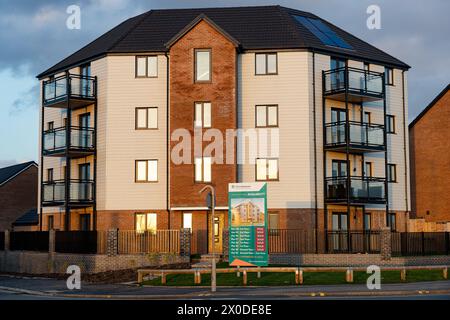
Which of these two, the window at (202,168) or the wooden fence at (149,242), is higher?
the window at (202,168)

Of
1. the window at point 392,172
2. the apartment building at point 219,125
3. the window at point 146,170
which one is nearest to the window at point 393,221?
the apartment building at point 219,125

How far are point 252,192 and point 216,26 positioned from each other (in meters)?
15.8

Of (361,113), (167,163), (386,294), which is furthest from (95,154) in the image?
(386,294)

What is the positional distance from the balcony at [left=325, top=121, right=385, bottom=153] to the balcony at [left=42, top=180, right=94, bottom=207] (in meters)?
13.7

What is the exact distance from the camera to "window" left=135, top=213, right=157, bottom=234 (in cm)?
4128

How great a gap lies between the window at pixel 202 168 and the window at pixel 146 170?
268 centimetres

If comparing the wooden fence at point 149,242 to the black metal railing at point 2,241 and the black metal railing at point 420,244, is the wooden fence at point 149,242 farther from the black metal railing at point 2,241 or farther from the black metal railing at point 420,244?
the black metal railing at point 420,244

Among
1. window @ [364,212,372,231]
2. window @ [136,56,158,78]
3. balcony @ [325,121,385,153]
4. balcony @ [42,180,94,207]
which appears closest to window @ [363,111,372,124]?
balcony @ [325,121,385,153]

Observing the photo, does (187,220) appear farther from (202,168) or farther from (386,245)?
(386,245)

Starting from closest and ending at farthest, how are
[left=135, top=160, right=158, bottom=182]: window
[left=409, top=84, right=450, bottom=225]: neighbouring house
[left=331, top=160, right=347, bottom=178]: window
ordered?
[left=135, top=160, right=158, bottom=182]: window → [left=331, top=160, right=347, bottom=178]: window → [left=409, top=84, right=450, bottom=225]: neighbouring house

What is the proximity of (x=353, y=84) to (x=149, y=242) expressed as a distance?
14.7 metres

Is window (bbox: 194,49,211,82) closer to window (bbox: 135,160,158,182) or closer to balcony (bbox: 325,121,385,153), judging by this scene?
window (bbox: 135,160,158,182)

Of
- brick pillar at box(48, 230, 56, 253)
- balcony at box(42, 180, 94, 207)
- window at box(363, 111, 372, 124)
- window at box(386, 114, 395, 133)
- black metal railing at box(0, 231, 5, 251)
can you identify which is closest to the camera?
brick pillar at box(48, 230, 56, 253)

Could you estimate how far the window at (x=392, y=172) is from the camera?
Result: 1770 inches
